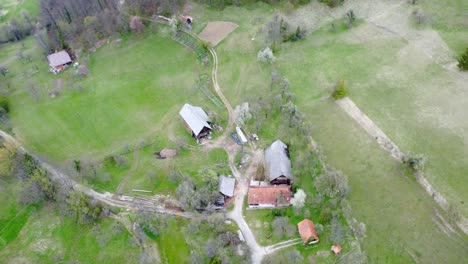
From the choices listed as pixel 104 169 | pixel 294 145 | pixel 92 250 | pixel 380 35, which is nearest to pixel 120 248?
pixel 92 250

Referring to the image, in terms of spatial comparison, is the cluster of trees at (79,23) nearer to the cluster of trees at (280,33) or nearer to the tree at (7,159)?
the tree at (7,159)

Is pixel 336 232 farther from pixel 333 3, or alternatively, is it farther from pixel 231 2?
pixel 231 2

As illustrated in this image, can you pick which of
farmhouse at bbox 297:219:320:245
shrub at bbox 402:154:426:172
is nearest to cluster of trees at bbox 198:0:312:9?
shrub at bbox 402:154:426:172

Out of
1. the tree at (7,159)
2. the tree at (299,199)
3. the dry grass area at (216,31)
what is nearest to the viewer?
the tree at (299,199)

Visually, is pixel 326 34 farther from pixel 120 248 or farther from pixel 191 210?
pixel 120 248

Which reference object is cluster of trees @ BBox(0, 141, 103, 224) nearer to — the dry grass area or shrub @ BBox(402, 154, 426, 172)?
the dry grass area

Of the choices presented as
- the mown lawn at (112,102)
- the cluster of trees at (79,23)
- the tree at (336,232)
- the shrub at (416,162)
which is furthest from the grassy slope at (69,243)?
the cluster of trees at (79,23)

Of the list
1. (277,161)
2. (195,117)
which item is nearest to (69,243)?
(195,117)

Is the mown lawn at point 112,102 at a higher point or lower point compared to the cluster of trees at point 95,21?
lower
